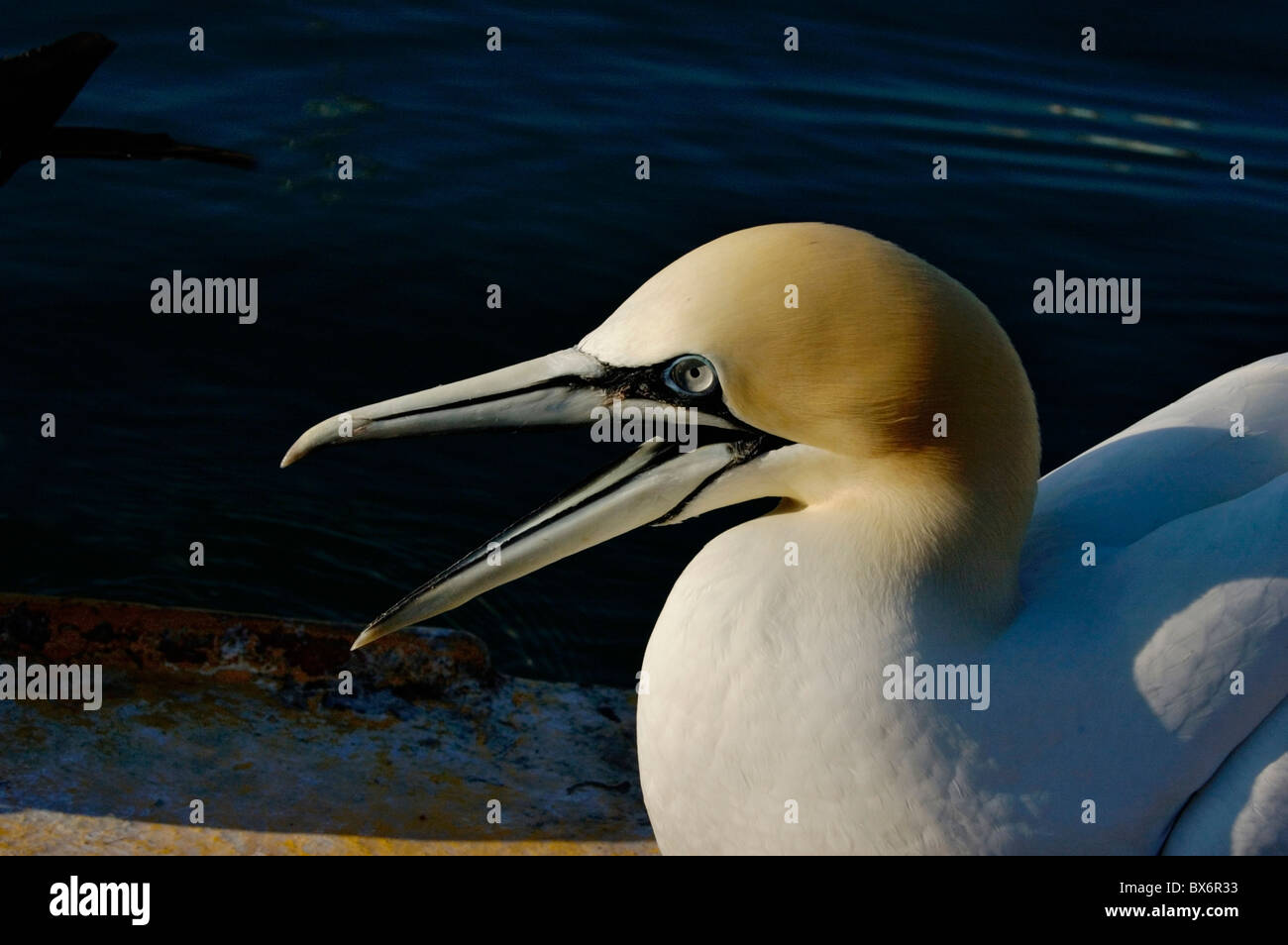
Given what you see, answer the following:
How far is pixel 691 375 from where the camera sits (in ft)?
9.48

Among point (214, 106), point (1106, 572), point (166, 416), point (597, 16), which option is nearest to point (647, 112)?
point (597, 16)

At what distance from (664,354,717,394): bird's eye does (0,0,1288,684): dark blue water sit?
2461 mm

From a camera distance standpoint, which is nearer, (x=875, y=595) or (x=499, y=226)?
(x=875, y=595)

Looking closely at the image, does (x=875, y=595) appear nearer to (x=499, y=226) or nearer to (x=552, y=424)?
(x=552, y=424)

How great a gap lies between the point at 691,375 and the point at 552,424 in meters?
0.28

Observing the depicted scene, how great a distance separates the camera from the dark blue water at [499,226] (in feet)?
18.3

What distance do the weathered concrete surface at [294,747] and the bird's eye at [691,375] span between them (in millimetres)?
1417

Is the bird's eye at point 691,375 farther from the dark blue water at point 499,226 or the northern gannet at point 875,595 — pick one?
the dark blue water at point 499,226

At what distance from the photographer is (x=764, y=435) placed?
9.82 feet

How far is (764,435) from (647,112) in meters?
5.89

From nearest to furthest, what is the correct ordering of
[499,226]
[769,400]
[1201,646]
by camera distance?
[769,400]
[1201,646]
[499,226]

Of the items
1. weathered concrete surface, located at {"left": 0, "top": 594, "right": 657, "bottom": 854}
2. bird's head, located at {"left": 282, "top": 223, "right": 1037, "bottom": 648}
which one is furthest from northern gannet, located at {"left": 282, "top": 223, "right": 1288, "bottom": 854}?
weathered concrete surface, located at {"left": 0, "top": 594, "right": 657, "bottom": 854}

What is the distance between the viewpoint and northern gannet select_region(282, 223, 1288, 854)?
281 centimetres

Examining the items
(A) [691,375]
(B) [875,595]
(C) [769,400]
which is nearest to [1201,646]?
(B) [875,595]
